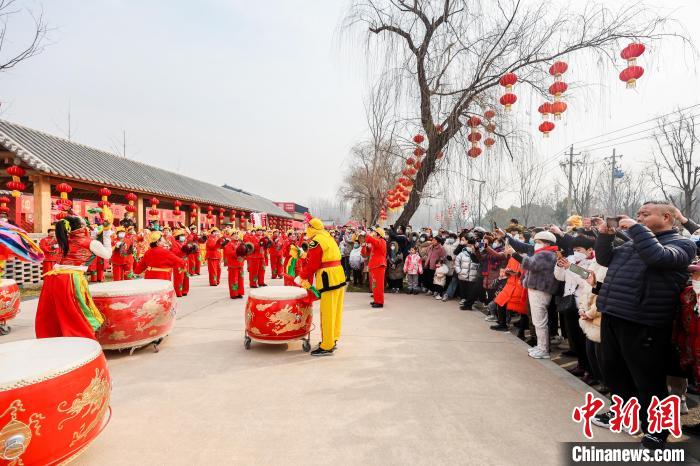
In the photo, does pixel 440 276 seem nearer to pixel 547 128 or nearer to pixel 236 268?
pixel 547 128

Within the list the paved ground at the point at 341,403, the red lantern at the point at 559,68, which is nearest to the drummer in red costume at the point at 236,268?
the paved ground at the point at 341,403

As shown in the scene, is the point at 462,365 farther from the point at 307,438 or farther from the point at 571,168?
the point at 571,168

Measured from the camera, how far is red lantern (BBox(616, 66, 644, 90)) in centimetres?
445

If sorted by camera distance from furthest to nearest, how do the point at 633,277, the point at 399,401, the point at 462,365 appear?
the point at 462,365 < the point at 399,401 < the point at 633,277

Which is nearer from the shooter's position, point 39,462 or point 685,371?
point 39,462

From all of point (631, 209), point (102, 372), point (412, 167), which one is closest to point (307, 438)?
point (102, 372)

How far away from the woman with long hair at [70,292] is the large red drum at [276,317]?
1.57m

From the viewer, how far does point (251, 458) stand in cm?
228

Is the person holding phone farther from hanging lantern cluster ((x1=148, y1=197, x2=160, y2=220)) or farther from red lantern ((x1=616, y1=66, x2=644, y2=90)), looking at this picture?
hanging lantern cluster ((x1=148, y1=197, x2=160, y2=220))

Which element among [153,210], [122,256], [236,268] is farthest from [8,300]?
[153,210]

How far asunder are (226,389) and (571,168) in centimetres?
2778

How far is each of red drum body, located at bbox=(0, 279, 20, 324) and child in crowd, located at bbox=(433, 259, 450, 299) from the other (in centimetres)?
751

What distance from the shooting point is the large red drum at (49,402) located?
6.12 ft

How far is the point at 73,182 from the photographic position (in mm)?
10414
